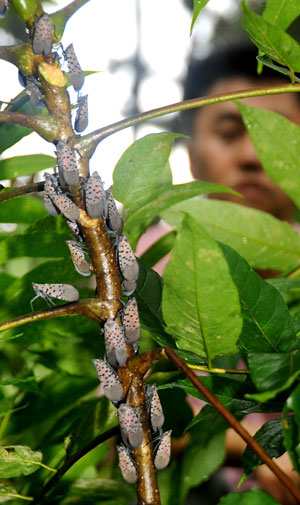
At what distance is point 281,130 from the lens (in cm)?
34

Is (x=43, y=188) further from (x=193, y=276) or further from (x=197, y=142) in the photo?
(x=197, y=142)

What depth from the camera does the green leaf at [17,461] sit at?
1.06 ft

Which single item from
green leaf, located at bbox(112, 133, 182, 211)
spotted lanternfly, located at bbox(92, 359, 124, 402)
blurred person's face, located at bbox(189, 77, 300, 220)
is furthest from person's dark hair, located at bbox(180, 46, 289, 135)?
spotted lanternfly, located at bbox(92, 359, 124, 402)

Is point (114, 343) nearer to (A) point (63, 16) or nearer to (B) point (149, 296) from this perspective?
(B) point (149, 296)

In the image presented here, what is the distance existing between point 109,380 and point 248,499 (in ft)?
0.27

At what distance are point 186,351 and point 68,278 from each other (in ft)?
0.40

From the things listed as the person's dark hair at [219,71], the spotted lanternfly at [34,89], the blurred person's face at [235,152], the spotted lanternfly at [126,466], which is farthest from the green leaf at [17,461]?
the person's dark hair at [219,71]

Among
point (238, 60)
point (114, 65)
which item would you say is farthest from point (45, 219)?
point (114, 65)

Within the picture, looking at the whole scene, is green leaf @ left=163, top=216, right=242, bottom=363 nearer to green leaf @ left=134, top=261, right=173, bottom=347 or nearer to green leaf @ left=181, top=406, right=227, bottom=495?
green leaf @ left=134, top=261, right=173, bottom=347

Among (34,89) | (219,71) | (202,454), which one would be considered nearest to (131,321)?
(34,89)

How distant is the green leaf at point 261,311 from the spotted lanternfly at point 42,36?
0.13m

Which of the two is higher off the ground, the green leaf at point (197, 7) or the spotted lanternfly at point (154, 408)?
the green leaf at point (197, 7)

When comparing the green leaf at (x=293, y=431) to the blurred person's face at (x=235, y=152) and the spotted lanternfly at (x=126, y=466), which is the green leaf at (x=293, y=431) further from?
the blurred person's face at (x=235, y=152)

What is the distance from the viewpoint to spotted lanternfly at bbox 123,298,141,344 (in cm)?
25
